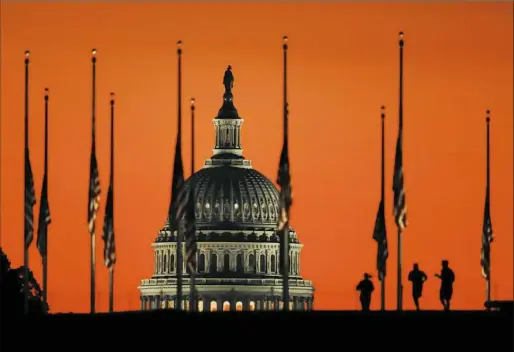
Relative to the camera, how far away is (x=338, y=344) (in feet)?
546

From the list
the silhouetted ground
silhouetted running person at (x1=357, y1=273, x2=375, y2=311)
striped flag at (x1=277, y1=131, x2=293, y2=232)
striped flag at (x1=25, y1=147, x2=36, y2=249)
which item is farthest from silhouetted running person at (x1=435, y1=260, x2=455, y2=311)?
striped flag at (x1=25, y1=147, x2=36, y2=249)

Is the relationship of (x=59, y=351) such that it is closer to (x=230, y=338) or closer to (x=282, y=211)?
(x=230, y=338)

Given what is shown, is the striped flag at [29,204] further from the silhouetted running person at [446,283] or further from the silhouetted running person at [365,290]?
the silhouetted running person at [446,283]

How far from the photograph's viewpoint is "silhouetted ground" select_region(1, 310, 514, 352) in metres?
166

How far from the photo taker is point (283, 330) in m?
170

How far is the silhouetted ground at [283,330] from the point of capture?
166 meters

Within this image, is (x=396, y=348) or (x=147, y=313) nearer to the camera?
(x=396, y=348)

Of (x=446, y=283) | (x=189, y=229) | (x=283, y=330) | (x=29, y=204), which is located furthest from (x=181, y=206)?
(x=283, y=330)

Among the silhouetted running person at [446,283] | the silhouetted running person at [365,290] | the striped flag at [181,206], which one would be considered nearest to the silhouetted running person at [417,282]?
the silhouetted running person at [446,283]

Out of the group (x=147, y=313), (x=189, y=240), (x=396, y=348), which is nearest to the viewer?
(x=396, y=348)

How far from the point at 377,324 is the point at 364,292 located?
44.8 feet

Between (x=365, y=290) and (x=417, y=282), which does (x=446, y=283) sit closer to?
(x=417, y=282)

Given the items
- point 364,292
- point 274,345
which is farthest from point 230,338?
point 364,292

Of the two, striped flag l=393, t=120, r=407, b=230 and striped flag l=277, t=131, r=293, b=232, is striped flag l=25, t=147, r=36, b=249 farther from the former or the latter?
striped flag l=393, t=120, r=407, b=230
